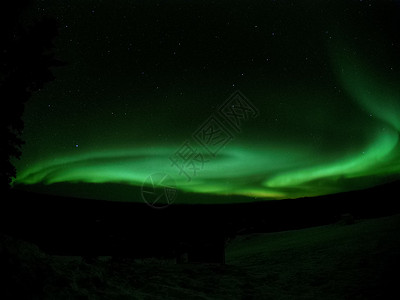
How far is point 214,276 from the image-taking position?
642cm

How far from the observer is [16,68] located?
549 cm

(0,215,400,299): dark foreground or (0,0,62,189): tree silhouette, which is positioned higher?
(0,0,62,189): tree silhouette

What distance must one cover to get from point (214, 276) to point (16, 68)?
576cm

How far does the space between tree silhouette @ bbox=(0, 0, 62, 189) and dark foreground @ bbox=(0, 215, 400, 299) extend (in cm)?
202

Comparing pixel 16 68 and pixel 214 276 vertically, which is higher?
pixel 16 68

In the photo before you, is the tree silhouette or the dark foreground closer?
the dark foreground

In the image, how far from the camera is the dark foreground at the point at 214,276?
3.86 metres

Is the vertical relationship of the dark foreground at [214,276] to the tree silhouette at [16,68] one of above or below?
below

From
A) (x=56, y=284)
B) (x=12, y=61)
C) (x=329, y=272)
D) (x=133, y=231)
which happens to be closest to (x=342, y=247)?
(x=329, y=272)

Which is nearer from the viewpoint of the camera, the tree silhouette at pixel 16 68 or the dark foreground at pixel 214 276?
the dark foreground at pixel 214 276

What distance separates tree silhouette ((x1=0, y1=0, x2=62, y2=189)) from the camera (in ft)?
17.5

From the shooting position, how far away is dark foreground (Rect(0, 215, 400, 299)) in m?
3.86

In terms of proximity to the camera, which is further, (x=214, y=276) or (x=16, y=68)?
(x=214, y=276)

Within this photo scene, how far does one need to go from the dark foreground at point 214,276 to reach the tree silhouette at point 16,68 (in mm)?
2023
